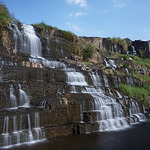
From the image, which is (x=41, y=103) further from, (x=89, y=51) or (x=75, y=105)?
(x=89, y=51)

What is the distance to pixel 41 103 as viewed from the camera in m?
9.38

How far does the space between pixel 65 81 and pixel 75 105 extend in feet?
13.8

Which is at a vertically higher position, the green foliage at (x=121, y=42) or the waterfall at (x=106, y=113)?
the green foliage at (x=121, y=42)

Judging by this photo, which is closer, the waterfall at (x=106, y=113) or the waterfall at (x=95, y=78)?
the waterfall at (x=106, y=113)

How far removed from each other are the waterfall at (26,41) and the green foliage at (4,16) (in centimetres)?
71

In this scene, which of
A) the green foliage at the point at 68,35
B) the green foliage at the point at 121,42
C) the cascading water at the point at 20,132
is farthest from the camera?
the green foliage at the point at 121,42

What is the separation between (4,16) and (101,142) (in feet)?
47.2

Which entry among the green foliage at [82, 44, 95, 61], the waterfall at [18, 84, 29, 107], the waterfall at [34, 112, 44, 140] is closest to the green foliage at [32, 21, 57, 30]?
the green foliage at [82, 44, 95, 61]

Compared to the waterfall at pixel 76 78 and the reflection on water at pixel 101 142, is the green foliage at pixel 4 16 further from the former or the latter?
the reflection on water at pixel 101 142

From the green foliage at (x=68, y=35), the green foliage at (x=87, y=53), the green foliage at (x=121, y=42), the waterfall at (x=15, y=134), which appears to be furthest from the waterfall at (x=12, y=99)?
the green foliage at (x=121, y=42)

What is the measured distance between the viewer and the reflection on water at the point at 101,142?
704cm

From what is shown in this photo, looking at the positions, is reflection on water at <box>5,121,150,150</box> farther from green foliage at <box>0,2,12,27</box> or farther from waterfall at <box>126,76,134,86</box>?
green foliage at <box>0,2,12,27</box>

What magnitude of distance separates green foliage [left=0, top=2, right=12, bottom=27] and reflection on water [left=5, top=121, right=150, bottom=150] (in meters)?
12.4

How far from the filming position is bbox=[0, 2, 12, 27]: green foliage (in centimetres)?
1683
